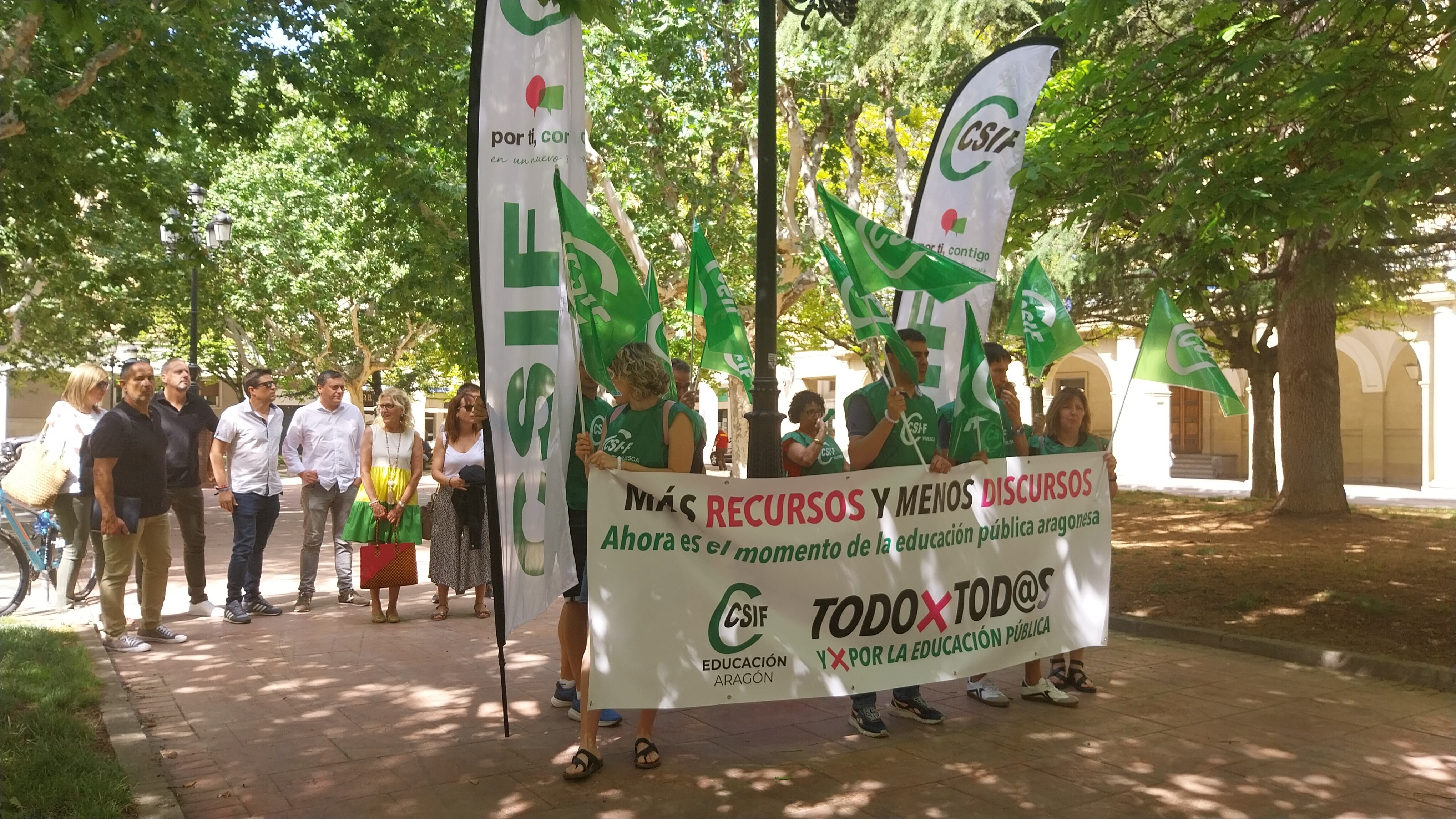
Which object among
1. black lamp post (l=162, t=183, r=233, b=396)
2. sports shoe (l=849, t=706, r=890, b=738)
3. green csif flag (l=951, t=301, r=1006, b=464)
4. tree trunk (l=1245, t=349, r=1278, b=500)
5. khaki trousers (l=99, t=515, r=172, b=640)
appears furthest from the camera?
tree trunk (l=1245, t=349, r=1278, b=500)

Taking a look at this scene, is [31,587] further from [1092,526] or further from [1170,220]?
[1170,220]

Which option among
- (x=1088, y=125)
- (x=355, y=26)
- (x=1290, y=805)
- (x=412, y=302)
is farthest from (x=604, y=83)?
(x=1290, y=805)

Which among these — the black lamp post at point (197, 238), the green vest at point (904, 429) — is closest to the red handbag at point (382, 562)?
the green vest at point (904, 429)

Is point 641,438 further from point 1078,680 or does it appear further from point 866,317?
point 1078,680

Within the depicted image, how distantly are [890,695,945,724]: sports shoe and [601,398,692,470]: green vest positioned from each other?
208 centimetres

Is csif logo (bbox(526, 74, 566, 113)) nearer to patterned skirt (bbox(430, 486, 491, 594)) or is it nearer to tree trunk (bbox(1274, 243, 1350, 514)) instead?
patterned skirt (bbox(430, 486, 491, 594))

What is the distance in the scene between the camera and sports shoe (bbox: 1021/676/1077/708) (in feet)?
21.2

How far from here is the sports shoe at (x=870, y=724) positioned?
5.80 m

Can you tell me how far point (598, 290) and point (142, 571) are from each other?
5.16 meters

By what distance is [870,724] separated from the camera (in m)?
5.82

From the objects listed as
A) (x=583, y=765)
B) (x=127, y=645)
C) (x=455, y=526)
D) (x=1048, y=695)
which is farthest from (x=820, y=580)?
(x=127, y=645)

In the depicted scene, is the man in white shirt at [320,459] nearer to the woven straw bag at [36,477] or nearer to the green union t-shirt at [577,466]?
the woven straw bag at [36,477]

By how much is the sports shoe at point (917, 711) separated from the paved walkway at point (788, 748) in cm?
10

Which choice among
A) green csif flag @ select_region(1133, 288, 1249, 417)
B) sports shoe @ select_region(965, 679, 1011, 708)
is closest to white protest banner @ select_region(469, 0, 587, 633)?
sports shoe @ select_region(965, 679, 1011, 708)
